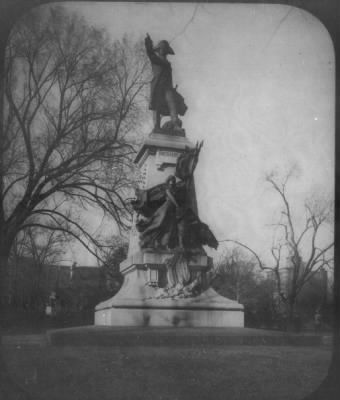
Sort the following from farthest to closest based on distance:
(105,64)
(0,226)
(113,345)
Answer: (105,64)
(0,226)
(113,345)

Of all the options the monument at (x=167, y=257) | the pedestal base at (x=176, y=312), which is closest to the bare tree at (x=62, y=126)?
the monument at (x=167, y=257)

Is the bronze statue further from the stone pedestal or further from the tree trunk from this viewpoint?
the tree trunk

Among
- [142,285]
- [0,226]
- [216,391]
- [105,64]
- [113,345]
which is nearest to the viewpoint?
[216,391]

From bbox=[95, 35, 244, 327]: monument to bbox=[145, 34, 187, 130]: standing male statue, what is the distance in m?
0.13

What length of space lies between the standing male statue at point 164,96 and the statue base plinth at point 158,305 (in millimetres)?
2854

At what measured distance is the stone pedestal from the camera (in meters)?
9.15

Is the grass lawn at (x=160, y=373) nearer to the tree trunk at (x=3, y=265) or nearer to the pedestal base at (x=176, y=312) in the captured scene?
the tree trunk at (x=3, y=265)

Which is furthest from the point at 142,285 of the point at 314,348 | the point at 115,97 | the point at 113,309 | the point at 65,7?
the point at 65,7

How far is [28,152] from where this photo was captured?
927 cm

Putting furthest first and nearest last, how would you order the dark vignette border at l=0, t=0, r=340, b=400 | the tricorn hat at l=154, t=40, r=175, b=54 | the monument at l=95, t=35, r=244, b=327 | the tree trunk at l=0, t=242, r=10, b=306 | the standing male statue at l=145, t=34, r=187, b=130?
1. the standing male statue at l=145, t=34, r=187, b=130
2. the tricorn hat at l=154, t=40, r=175, b=54
3. the monument at l=95, t=35, r=244, b=327
4. the tree trunk at l=0, t=242, r=10, b=306
5. the dark vignette border at l=0, t=0, r=340, b=400

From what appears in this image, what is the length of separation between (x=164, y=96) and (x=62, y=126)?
2163 mm

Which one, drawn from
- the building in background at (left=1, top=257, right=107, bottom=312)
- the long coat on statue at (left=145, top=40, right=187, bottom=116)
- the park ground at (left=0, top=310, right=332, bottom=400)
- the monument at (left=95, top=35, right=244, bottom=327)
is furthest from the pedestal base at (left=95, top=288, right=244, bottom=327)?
the long coat on statue at (left=145, top=40, right=187, bottom=116)

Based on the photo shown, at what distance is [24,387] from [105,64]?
23.5 feet

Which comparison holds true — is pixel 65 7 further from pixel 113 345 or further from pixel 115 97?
pixel 113 345
